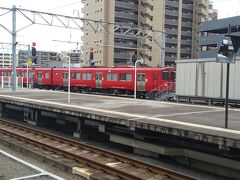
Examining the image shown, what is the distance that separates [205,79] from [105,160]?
14.1m

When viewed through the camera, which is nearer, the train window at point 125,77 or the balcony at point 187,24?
the train window at point 125,77

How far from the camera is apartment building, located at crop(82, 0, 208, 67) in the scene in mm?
95438

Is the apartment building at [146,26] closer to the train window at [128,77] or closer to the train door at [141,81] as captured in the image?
the train window at [128,77]

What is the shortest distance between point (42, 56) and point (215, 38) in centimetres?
4333

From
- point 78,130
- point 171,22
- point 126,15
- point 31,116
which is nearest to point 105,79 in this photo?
point 31,116

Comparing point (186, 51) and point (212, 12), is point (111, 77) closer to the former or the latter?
point (186, 51)

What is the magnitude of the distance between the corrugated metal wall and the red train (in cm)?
678

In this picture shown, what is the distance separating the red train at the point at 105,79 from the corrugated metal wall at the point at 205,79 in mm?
6783

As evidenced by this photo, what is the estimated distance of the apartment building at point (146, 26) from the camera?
95438mm

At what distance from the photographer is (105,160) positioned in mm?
12141

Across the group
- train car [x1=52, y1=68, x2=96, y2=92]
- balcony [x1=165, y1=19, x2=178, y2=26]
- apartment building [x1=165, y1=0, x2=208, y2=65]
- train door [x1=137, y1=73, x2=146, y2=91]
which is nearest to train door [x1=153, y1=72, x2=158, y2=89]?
train door [x1=137, y1=73, x2=146, y2=91]

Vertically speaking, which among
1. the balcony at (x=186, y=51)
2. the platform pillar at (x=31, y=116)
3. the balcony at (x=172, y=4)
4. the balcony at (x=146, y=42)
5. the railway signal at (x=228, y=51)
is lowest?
the platform pillar at (x=31, y=116)

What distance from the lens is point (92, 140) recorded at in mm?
16141

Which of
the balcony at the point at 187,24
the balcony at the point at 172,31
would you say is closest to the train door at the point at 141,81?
the balcony at the point at 172,31
